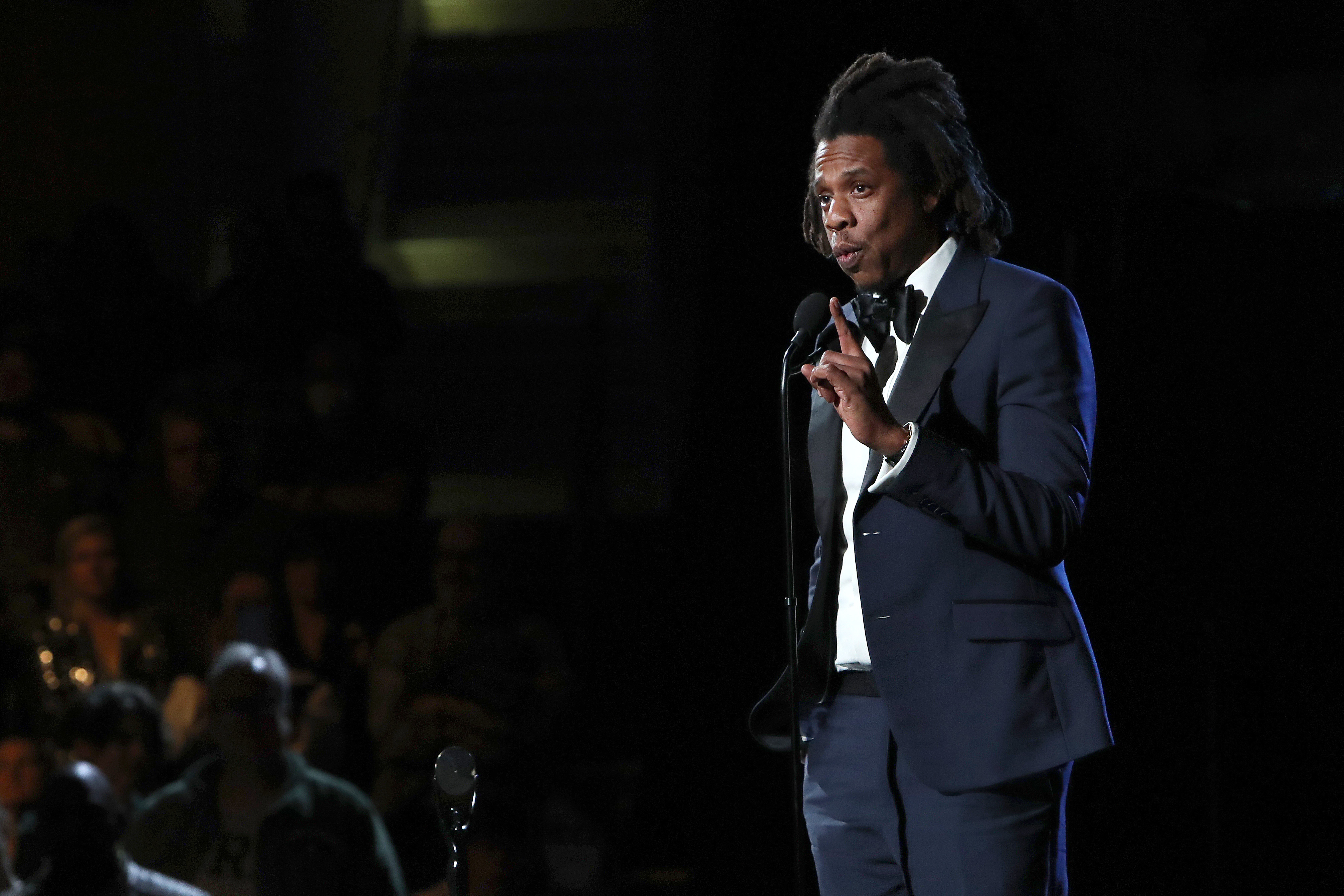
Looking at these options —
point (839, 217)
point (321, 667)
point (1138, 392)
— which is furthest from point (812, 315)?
point (321, 667)

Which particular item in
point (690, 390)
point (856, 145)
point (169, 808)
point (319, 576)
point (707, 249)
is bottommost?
point (169, 808)

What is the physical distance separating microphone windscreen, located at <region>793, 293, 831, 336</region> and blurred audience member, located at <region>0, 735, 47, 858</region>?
11.4ft

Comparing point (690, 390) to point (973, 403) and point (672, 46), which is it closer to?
point (672, 46)

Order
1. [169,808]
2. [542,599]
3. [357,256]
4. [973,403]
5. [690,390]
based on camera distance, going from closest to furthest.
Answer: [973,403]
[690,390]
[169,808]
[542,599]
[357,256]

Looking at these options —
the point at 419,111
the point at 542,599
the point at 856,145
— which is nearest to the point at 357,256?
the point at 419,111

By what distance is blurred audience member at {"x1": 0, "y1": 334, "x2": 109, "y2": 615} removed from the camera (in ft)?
16.3

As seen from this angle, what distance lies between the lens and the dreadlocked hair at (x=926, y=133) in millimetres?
1841

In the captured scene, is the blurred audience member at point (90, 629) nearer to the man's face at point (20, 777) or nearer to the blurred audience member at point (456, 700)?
the man's face at point (20, 777)

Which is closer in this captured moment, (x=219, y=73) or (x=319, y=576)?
(x=319, y=576)

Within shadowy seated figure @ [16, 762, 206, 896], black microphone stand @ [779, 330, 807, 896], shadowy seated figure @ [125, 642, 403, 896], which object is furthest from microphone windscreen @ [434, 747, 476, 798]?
shadowy seated figure @ [125, 642, 403, 896]

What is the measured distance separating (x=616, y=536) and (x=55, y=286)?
7.84ft

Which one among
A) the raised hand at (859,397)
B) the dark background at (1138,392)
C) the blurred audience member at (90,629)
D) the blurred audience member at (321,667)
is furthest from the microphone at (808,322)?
the blurred audience member at (90,629)

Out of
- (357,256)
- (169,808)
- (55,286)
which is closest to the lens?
(169,808)

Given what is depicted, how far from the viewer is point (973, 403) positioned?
174 centimetres
